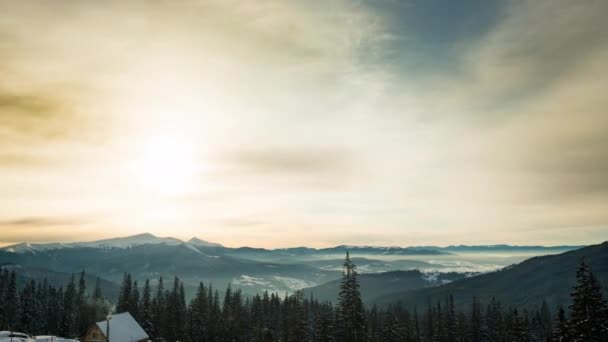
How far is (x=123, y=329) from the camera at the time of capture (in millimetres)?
87750

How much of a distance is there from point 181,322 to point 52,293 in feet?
238

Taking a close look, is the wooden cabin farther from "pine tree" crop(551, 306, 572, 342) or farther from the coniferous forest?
"pine tree" crop(551, 306, 572, 342)

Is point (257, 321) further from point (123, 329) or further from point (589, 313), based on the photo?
point (589, 313)

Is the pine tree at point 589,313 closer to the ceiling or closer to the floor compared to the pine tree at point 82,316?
closer to the ceiling

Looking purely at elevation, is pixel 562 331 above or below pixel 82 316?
above

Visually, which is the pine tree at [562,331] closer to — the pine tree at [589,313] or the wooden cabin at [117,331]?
the pine tree at [589,313]

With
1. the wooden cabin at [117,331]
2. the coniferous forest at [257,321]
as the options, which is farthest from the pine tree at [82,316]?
the wooden cabin at [117,331]

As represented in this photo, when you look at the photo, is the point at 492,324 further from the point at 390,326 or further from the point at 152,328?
the point at 152,328

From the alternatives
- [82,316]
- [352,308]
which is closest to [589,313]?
[352,308]

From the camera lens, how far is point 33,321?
5709 inches

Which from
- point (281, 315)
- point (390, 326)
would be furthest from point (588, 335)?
point (281, 315)

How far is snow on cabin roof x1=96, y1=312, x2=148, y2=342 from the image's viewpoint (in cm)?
8369

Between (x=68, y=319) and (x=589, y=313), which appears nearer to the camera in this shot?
(x=589, y=313)

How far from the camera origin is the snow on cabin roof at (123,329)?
275 ft
